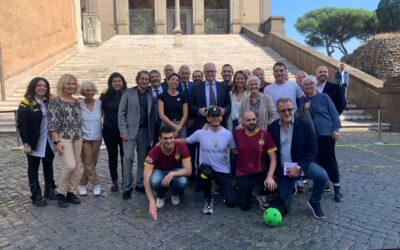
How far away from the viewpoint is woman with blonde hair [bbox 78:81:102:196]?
529 centimetres

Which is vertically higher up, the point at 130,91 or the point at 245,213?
the point at 130,91

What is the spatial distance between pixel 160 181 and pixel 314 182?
197 cm

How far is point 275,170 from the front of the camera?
4.83m

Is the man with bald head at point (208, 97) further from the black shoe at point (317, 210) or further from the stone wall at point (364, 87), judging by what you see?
the stone wall at point (364, 87)

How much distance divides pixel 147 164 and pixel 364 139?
7440mm

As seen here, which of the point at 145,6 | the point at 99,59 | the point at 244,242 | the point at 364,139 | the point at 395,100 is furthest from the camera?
the point at 145,6

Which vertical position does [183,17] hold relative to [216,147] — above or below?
above

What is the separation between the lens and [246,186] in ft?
15.8

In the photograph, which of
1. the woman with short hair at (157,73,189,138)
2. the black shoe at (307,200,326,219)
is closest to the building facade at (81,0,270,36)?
the woman with short hair at (157,73,189,138)

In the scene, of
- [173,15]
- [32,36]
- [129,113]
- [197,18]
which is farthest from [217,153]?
[173,15]

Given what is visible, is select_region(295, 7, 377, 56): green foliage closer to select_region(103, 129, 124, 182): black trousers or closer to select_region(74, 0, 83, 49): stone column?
select_region(74, 0, 83, 49): stone column

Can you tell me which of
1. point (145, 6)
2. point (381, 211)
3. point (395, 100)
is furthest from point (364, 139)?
point (145, 6)

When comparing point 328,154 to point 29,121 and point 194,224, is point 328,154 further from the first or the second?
point 29,121

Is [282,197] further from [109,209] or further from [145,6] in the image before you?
[145,6]
